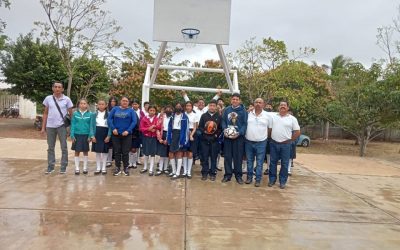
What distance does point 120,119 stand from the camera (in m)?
7.89

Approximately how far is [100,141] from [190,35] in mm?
3347

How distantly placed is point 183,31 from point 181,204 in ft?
16.0

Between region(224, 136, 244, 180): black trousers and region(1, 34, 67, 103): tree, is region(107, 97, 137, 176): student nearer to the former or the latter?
region(224, 136, 244, 180): black trousers

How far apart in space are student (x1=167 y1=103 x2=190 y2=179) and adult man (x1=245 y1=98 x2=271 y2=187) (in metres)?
1.21

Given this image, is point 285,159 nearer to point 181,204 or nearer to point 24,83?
point 181,204

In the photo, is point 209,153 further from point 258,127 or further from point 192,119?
point 258,127

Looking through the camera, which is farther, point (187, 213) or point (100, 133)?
point (100, 133)

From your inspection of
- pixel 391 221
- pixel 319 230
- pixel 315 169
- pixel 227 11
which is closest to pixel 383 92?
pixel 315 169

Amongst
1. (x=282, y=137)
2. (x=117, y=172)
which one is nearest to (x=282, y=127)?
(x=282, y=137)

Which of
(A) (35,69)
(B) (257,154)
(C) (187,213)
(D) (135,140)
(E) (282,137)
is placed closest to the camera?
(C) (187,213)

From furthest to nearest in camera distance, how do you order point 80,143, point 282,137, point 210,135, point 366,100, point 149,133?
point 366,100
point 149,133
point 80,143
point 210,135
point 282,137

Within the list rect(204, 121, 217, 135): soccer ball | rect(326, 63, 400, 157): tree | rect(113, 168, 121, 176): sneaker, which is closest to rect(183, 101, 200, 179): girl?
rect(204, 121, 217, 135): soccer ball

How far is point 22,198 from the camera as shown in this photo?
5.80m

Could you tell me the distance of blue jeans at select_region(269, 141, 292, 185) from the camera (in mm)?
7449
